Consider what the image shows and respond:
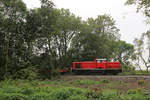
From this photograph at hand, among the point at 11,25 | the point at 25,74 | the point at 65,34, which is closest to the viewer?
the point at 25,74

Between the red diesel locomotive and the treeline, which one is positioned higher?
the treeline

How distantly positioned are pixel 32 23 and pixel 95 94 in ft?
66.5

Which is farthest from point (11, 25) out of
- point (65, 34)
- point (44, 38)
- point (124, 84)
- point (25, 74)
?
point (124, 84)

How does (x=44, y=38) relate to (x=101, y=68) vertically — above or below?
above

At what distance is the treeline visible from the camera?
19112 mm

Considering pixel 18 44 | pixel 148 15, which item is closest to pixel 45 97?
pixel 148 15

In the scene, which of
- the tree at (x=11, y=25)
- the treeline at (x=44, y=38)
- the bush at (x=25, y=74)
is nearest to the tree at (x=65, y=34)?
the treeline at (x=44, y=38)

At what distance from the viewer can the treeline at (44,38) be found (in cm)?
1911

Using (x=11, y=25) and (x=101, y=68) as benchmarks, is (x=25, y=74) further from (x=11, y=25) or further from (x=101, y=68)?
(x=101, y=68)

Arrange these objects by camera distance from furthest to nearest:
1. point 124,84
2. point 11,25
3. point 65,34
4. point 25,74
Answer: point 65,34 < point 11,25 < point 25,74 < point 124,84

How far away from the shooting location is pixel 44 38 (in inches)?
980

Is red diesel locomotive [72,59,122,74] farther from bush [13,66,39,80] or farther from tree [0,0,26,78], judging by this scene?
bush [13,66,39,80]

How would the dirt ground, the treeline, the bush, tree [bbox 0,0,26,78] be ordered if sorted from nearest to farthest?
the dirt ground
the bush
the treeline
tree [bbox 0,0,26,78]

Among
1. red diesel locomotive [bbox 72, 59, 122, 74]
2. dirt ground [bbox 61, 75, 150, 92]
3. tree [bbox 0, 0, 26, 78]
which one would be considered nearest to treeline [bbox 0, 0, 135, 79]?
tree [bbox 0, 0, 26, 78]
